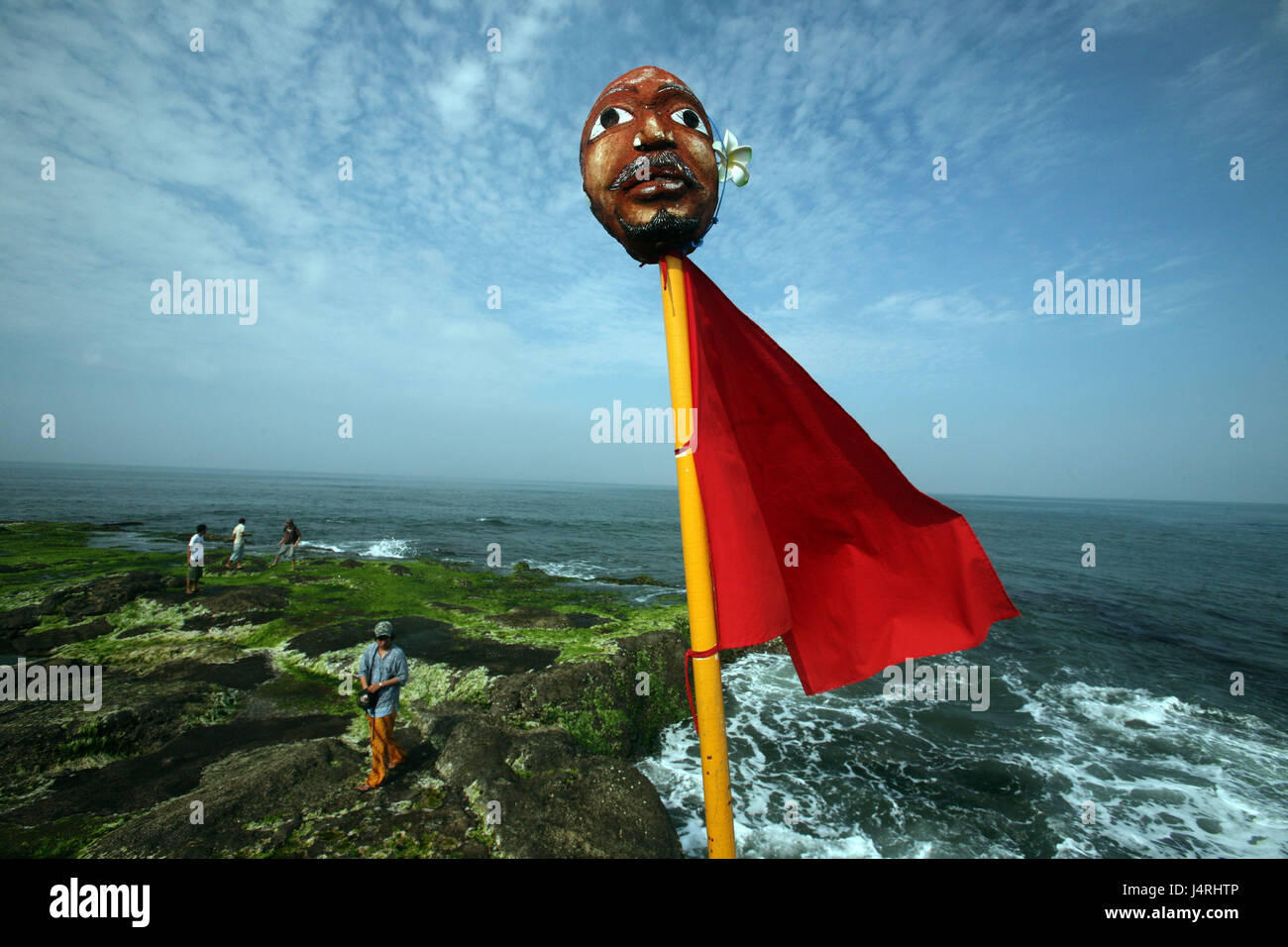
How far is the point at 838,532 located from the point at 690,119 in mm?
2938

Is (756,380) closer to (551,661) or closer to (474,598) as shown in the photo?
(551,661)

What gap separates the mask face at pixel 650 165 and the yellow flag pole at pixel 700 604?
1.76ft

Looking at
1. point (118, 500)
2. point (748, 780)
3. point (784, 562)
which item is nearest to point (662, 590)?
point (748, 780)

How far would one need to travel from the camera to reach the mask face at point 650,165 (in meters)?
2.84

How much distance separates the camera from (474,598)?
50.9ft

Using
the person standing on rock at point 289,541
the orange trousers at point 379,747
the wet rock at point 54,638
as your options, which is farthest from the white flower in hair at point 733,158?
the person standing on rock at point 289,541

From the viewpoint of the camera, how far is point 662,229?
2832mm

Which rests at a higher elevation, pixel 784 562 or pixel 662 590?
pixel 784 562

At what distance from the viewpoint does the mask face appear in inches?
112

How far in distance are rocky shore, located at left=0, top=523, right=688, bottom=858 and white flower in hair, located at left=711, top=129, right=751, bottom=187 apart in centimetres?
624

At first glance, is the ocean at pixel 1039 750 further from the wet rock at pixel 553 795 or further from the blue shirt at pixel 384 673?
the blue shirt at pixel 384 673

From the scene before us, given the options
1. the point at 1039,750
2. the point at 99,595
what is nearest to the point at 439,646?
the point at 99,595

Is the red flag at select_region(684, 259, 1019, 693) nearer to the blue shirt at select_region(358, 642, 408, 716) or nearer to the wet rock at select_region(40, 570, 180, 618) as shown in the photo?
the blue shirt at select_region(358, 642, 408, 716)
